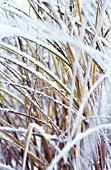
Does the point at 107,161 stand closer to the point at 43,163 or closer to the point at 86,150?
the point at 86,150

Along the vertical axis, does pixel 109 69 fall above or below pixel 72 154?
above

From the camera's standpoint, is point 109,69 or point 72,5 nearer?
point 109,69

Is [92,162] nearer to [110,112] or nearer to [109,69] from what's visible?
[110,112]

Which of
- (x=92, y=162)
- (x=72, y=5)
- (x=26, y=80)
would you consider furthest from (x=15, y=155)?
(x=72, y=5)

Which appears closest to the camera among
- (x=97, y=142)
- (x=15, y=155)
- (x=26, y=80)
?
(x=97, y=142)

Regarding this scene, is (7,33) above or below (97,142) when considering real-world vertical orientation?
above

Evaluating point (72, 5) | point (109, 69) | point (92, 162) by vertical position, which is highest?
point (72, 5)

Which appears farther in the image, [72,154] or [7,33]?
[72,154]

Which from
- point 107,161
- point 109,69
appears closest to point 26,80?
point 107,161

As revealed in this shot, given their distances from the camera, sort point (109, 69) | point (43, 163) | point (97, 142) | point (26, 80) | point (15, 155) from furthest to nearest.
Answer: point (15, 155)
point (26, 80)
point (43, 163)
point (97, 142)
point (109, 69)
